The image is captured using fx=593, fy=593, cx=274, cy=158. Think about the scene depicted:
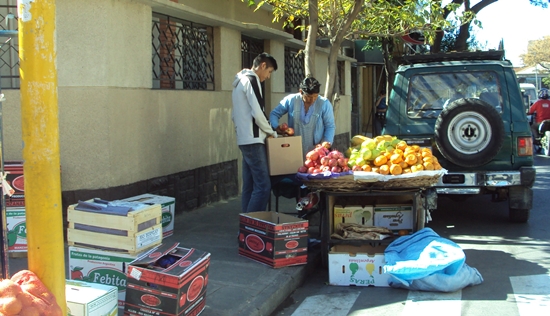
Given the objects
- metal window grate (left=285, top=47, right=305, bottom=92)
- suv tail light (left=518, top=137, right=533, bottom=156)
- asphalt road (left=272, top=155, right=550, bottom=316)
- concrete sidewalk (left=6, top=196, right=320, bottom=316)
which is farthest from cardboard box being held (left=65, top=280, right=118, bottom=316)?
metal window grate (left=285, top=47, right=305, bottom=92)

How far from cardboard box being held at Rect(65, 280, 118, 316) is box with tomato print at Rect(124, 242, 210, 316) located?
8.7 inches

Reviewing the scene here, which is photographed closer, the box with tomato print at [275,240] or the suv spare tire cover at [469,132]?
the box with tomato print at [275,240]

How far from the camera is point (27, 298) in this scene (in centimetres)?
301

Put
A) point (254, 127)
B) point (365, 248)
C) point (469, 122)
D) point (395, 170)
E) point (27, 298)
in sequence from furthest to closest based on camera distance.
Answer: point (469, 122)
point (254, 127)
point (365, 248)
point (395, 170)
point (27, 298)

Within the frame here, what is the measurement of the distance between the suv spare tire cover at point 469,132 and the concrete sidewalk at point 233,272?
73.3 inches

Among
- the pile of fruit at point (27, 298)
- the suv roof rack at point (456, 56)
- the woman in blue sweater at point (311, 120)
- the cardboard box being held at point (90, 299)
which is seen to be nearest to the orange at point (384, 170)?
the woman in blue sweater at point (311, 120)

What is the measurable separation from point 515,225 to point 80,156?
564 centimetres

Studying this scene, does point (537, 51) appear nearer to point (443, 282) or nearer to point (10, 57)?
point (443, 282)

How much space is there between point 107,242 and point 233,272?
1.46m

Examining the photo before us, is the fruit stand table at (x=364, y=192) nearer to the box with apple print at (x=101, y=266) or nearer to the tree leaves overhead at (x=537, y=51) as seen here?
the box with apple print at (x=101, y=266)

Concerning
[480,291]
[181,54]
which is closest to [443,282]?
[480,291]

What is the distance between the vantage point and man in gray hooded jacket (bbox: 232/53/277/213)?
624 cm

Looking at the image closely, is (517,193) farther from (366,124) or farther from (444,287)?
(366,124)

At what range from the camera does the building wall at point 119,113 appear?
6.30 meters
